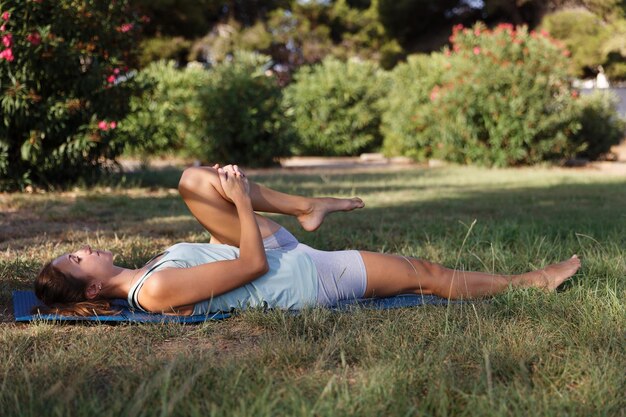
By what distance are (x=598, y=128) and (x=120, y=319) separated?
11473 millimetres

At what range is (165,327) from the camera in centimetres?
270

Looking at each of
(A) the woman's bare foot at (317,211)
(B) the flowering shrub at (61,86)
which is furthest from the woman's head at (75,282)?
Result: (B) the flowering shrub at (61,86)

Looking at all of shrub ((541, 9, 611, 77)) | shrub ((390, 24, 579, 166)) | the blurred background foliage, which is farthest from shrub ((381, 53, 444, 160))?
shrub ((541, 9, 611, 77))

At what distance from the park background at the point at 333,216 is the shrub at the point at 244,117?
35 millimetres

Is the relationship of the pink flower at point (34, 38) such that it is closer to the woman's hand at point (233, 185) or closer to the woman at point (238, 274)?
the woman at point (238, 274)

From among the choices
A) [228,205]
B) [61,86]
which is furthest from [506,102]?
[228,205]

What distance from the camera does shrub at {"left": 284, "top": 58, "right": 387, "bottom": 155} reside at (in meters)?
15.1

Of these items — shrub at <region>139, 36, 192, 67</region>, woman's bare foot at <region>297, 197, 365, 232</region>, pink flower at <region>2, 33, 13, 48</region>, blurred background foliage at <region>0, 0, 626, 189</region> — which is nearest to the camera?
woman's bare foot at <region>297, 197, 365, 232</region>

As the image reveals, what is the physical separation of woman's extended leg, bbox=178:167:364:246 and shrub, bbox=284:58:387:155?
1167cm

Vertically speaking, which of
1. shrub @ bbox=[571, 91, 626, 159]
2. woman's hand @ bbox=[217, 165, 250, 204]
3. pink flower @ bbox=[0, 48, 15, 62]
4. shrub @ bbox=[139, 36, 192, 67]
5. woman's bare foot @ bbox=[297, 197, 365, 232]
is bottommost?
shrub @ bbox=[571, 91, 626, 159]

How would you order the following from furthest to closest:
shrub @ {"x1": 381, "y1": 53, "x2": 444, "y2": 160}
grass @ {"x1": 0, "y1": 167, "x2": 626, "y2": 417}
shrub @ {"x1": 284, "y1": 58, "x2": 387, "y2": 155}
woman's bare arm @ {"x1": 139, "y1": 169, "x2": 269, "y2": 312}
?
shrub @ {"x1": 284, "y1": 58, "x2": 387, "y2": 155}, shrub @ {"x1": 381, "y1": 53, "x2": 444, "y2": 160}, woman's bare arm @ {"x1": 139, "y1": 169, "x2": 269, "y2": 312}, grass @ {"x1": 0, "y1": 167, "x2": 626, "y2": 417}

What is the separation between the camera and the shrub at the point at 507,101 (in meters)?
10.6

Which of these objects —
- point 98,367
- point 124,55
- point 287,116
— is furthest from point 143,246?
point 287,116

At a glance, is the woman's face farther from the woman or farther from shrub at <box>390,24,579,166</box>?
shrub at <box>390,24,579,166</box>
